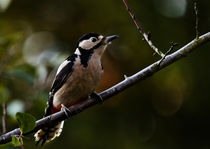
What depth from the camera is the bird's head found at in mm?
4586

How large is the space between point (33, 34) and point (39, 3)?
0.63 meters

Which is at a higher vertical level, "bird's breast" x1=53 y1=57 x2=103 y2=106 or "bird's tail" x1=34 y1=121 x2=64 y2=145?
"bird's breast" x1=53 y1=57 x2=103 y2=106

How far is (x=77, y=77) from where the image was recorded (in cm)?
430

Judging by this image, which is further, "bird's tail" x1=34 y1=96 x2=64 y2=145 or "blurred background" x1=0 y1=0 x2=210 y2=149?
"blurred background" x1=0 y1=0 x2=210 y2=149

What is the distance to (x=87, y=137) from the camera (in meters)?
6.20

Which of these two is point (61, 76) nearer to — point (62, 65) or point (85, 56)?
point (62, 65)

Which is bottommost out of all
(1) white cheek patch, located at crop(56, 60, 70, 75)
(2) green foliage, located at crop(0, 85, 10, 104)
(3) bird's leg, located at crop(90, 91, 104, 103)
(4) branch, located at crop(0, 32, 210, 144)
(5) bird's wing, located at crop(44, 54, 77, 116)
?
(3) bird's leg, located at crop(90, 91, 104, 103)

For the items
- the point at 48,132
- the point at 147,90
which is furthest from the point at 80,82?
the point at 147,90

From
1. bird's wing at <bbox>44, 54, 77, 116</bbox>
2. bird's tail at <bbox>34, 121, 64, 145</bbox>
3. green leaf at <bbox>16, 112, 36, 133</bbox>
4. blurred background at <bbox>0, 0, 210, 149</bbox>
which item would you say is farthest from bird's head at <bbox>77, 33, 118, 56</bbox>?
green leaf at <bbox>16, 112, 36, 133</bbox>

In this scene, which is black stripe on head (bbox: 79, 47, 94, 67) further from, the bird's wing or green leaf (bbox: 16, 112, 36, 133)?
green leaf (bbox: 16, 112, 36, 133)

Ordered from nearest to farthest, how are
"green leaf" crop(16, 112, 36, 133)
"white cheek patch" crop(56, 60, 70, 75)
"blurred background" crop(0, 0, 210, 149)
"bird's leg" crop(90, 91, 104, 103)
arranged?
1. "green leaf" crop(16, 112, 36, 133)
2. "bird's leg" crop(90, 91, 104, 103)
3. "white cheek patch" crop(56, 60, 70, 75)
4. "blurred background" crop(0, 0, 210, 149)

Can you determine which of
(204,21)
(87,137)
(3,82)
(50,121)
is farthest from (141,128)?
(50,121)

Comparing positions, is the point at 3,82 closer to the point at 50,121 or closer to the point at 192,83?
the point at 50,121

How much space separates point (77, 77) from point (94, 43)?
0.57 m
